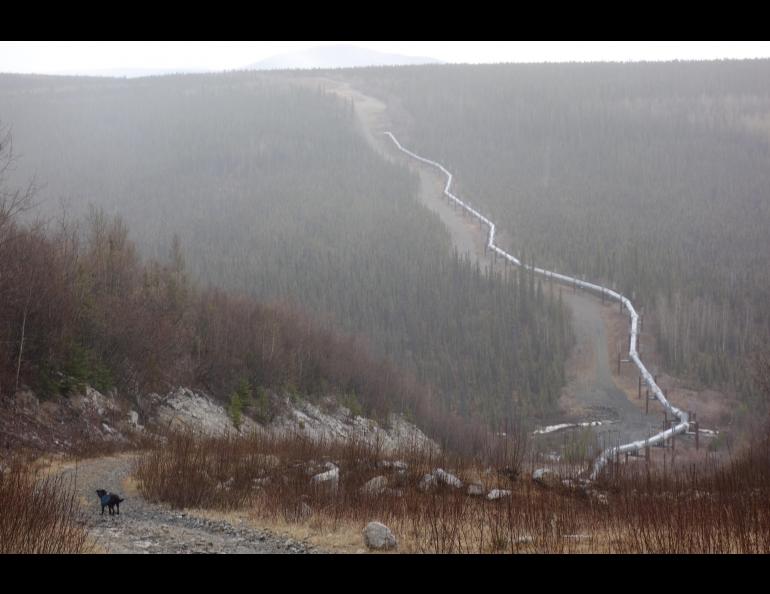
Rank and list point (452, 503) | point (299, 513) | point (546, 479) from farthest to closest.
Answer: point (546, 479), point (452, 503), point (299, 513)

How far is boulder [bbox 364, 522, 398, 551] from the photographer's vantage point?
7.18 meters

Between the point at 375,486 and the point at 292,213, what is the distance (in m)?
43.8

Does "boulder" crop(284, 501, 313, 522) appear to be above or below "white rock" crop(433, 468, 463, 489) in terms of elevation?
above

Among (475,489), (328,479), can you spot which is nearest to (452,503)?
(475,489)

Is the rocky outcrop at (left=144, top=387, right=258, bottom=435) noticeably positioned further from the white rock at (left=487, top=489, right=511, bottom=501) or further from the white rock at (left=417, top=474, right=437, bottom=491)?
the white rock at (left=487, top=489, right=511, bottom=501)

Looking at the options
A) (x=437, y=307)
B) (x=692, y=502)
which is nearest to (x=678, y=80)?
(x=437, y=307)

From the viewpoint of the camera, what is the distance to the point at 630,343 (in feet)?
106

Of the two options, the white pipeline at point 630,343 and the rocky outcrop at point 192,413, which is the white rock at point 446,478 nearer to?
the white pipeline at point 630,343

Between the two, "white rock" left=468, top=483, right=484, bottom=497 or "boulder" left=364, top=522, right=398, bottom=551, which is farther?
"white rock" left=468, top=483, right=484, bottom=497

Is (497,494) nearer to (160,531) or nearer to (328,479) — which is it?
(328,479)

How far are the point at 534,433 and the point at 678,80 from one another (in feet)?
216

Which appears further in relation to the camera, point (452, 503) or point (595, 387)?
point (595, 387)

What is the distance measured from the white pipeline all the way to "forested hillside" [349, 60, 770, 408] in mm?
929

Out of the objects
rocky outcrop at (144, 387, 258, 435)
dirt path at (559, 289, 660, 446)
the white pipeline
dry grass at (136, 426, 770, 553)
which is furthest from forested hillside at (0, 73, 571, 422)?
dry grass at (136, 426, 770, 553)
